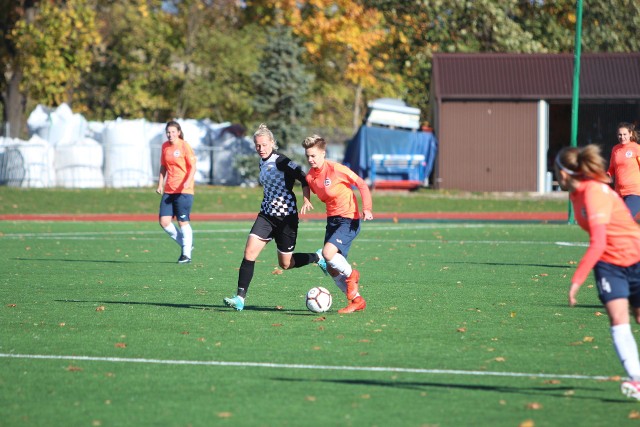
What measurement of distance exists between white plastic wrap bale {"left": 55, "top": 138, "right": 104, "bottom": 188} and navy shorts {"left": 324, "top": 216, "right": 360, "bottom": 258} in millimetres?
30005

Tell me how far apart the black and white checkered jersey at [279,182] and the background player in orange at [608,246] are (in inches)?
181

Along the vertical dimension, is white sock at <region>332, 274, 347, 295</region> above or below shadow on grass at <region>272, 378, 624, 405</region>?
below

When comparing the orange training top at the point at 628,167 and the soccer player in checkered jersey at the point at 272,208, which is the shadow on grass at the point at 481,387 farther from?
the orange training top at the point at 628,167

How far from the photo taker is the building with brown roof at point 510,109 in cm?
4122

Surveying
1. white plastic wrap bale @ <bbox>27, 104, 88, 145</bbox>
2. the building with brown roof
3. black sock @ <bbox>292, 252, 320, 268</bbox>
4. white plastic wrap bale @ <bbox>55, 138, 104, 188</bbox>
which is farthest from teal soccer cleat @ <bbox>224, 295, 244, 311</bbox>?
white plastic wrap bale @ <bbox>27, 104, 88, 145</bbox>

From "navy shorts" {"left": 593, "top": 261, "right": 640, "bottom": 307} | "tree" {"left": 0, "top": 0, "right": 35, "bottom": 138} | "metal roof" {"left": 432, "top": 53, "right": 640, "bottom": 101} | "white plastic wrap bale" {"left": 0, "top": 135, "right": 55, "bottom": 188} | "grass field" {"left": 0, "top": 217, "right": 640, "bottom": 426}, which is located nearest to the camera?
"grass field" {"left": 0, "top": 217, "right": 640, "bottom": 426}

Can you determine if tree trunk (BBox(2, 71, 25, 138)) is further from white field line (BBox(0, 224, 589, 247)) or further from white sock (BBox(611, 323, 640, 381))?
white sock (BBox(611, 323, 640, 381))

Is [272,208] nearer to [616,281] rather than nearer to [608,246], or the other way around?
[608,246]

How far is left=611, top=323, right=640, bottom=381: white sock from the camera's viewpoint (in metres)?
7.14

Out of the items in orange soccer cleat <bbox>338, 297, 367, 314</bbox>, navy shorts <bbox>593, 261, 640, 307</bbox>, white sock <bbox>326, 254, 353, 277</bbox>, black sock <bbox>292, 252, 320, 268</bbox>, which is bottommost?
orange soccer cleat <bbox>338, 297, 367, 314</bbox>

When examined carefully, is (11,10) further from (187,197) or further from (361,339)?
(361,339)

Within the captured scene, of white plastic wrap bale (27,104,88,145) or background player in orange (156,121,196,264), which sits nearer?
background player in orange (156,121,196,264)

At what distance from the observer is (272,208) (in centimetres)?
1184

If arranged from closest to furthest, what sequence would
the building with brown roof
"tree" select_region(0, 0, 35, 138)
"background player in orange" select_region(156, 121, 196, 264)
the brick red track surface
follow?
"background player in orange" select_region(156, 121, 196, 264)
the brick red track surface
the building with brown roof
"tree" select_region(0, 0, 35, 138)
